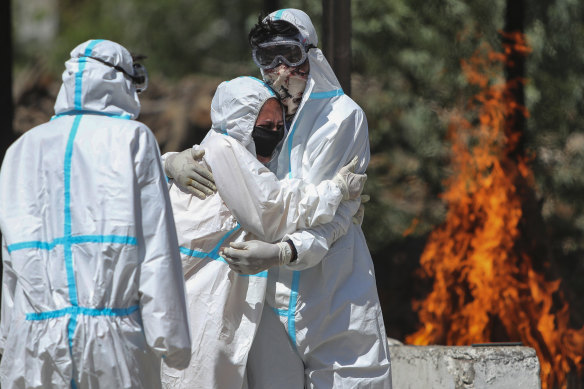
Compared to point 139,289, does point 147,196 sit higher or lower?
higher

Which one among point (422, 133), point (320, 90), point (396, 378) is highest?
point (320, 90)

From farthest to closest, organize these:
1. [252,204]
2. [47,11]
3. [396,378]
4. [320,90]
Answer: [47,11], [396,378], [320,90], [252,204]

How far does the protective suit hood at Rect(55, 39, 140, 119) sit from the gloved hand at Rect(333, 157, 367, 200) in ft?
3.07

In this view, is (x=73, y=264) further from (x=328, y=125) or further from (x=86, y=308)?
(x=328, y=125)

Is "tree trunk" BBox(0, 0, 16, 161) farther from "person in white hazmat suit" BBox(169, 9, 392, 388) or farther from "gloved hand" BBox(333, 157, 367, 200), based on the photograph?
"gloved hand" BBox(333, 157, 367, 200)

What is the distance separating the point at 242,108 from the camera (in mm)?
3752

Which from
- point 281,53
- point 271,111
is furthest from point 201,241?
point 281,53

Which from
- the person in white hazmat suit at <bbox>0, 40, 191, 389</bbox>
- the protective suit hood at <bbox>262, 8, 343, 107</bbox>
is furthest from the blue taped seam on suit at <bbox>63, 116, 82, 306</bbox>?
the protective suit hood at <bbox>262, 8, 343, 107</bbox>

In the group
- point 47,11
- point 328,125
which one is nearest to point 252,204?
point 328,125

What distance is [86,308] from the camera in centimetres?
298

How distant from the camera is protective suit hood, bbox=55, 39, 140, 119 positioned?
314 centimetres

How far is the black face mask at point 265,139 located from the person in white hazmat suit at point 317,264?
0.04m

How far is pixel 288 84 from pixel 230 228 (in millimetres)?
659

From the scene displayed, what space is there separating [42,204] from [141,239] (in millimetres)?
351
